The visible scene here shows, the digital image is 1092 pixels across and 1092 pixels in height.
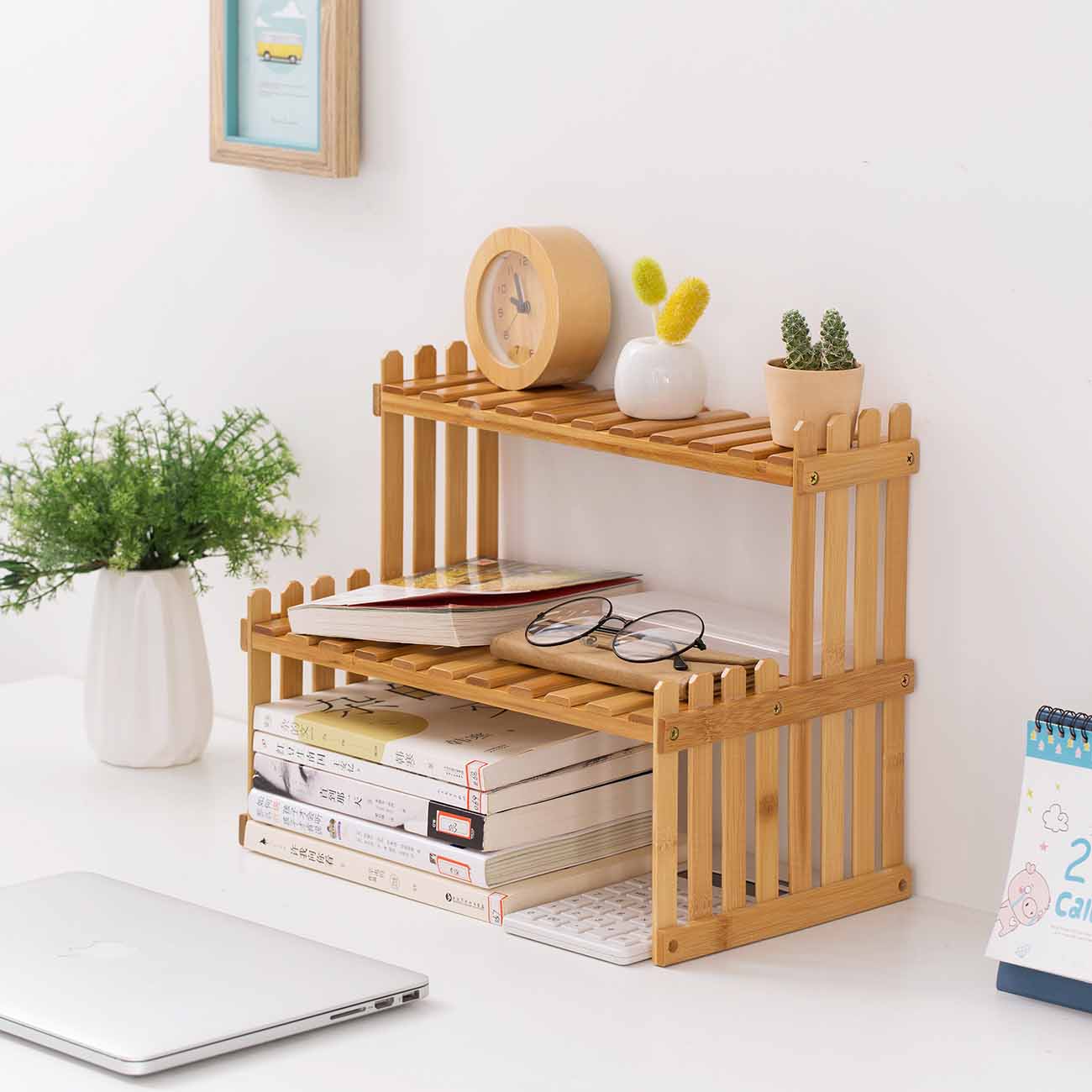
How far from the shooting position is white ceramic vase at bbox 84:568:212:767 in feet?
6.07

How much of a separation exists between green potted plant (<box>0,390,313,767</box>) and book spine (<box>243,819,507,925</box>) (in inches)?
10.0

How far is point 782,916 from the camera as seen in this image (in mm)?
1479

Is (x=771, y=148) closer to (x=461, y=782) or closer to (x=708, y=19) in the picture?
(x=708, y=19)

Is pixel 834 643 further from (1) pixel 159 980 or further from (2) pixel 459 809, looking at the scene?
(1) pixel 159 980

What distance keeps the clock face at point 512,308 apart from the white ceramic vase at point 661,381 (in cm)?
13

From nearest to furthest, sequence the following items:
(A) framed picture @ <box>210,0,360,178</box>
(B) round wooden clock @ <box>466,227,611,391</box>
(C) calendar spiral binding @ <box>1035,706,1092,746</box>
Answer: (C) calendar spiral binding @ <box>1035,706,1092,746</box> → (B) round wooden clock @ <box>466,227,611,391</box> → (A) framed picture @ <box>210,0,360,178</box>

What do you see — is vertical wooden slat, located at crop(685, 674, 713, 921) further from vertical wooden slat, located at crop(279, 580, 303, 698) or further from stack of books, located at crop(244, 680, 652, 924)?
vertical wooden slat, located at crop(279, 580, 303, 698)

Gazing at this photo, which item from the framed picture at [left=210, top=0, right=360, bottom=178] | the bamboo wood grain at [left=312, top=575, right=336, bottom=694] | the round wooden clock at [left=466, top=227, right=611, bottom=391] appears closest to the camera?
the round wooden clock at [left=466, top=227, right=611, bottom=391]

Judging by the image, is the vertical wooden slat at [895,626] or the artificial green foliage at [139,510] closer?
the vertical wooden slat at [895,626]

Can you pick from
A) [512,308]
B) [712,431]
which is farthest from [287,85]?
[712,431]

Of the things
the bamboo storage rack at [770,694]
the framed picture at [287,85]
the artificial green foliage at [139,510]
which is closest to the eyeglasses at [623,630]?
the bamboo storage rack at [770,694]

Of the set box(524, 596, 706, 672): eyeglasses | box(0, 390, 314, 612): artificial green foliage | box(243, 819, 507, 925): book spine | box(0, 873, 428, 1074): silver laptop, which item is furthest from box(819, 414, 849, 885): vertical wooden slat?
box(0, 390, 314, 612): artificial green foliage

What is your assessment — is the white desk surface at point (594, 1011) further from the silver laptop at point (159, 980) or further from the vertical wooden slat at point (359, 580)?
the vertical wooden slat at point (359, 580)

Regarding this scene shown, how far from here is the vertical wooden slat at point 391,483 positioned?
1.74 metres
